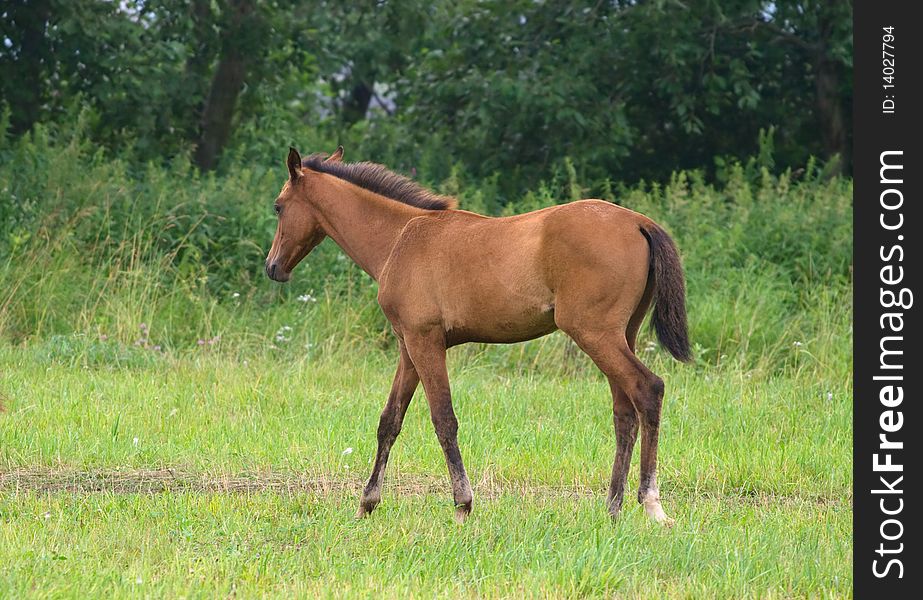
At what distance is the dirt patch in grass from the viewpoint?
6277 millimetres

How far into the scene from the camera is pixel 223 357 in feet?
32.3

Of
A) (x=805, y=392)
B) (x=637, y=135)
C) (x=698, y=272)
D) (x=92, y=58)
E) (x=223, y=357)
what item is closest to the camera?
(x=805, y=392)

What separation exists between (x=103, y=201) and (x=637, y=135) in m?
7.95

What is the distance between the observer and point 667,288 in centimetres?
548

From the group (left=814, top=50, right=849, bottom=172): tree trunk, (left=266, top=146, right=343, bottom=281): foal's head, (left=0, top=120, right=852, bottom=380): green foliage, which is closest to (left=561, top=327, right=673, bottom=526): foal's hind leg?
(left=266, top=146, right=343, bottom=281): foal's head

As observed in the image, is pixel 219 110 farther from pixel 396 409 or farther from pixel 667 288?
pixel 667 288

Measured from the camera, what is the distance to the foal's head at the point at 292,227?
637 cm

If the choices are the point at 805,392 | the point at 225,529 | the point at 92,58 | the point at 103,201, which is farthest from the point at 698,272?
the point at 92,58

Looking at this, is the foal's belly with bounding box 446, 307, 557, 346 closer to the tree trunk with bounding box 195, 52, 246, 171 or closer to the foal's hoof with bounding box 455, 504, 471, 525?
the foal's hoof with bounding box 455, 504, 471, 525

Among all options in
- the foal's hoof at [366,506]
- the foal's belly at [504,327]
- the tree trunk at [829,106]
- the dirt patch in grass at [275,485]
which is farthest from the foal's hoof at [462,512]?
the tree trunk at [829,106]

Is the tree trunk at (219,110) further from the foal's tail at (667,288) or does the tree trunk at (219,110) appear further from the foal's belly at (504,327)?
the foal's tail at (667,288)

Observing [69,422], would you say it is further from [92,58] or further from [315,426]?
[92,58]

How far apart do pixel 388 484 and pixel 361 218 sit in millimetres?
1521

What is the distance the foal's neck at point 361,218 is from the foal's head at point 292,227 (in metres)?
0.08
